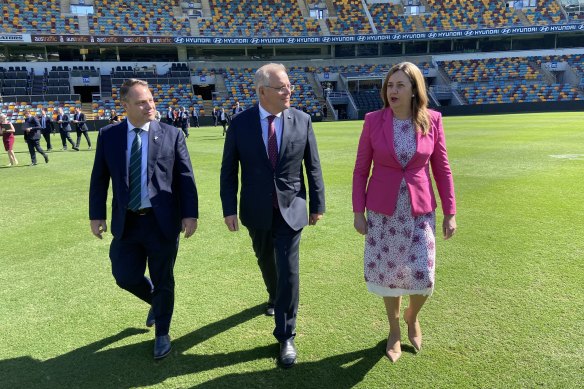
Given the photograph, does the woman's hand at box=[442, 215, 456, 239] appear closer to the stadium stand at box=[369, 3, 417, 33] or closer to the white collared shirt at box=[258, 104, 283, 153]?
the white collared shirt at box=[258, 104, 283, 153]

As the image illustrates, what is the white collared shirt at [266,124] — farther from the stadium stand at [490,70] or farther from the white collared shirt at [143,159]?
the stadium stand at [490,70]

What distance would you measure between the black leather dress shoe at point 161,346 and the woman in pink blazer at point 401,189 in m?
1.64

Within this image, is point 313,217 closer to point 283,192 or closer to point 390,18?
point 283,192

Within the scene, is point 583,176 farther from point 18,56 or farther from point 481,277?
point 18,56

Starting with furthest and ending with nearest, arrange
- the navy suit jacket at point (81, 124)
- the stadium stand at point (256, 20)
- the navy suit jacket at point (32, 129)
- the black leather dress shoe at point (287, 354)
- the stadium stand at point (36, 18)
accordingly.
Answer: the stadium stand at point (256, 20)
the stadium stand at point (36, 18)
the navy suit jacket at point (81, 124)
the navy suit jacket at point (32, 129)
the black leather dress shoe at point (287, 354)

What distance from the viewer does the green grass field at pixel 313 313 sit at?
9.49 ft

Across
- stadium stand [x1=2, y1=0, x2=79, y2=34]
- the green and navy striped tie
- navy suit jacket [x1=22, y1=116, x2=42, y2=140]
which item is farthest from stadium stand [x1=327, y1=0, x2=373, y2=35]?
the green and navy striped tie

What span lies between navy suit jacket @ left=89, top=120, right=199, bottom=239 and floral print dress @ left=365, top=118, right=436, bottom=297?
1.44 meters

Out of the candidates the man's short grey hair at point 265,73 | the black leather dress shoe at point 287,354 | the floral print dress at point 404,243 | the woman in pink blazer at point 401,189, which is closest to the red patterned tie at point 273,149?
the man's short grey hair at point 265,73

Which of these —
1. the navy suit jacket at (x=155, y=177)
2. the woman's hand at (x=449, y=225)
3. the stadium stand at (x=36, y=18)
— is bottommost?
the woman's hand at (x=449, y=225)

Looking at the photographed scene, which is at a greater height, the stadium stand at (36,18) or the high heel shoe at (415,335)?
the stadium stand at (36,18)

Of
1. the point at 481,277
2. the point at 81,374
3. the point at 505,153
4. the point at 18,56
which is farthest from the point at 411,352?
the point at 18,56

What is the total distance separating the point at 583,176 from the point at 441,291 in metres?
6.89

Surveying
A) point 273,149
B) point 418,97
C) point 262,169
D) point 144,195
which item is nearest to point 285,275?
point 262,169
